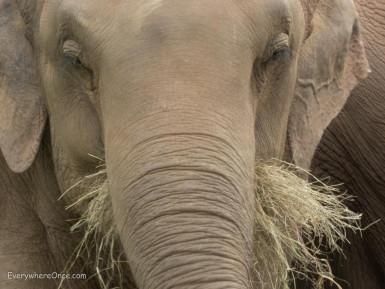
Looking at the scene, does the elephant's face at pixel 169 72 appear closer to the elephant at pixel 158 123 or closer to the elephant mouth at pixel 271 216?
the elephant at pixel 158 123

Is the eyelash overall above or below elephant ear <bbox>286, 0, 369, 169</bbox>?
above

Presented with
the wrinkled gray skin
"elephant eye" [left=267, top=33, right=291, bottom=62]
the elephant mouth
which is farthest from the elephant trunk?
the wrinkled gray skin

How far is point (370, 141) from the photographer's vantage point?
901cm

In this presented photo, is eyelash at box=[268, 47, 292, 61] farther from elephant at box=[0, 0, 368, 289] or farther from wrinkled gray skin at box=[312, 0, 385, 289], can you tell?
wrinkled gray skin at box=[312, 0, 385, 289]

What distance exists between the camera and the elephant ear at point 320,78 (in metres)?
7.48

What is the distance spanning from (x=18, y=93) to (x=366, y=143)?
2.40m

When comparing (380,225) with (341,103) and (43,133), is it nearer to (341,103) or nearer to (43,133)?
(341,103)

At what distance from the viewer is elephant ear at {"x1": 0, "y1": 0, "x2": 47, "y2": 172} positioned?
7391 mm

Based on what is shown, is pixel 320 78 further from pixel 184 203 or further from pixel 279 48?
pixel 184 203

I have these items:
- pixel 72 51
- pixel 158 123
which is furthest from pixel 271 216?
pixel 72 51

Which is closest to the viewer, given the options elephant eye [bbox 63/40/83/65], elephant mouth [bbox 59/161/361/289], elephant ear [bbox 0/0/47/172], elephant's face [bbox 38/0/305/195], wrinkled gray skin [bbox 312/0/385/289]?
elephant's face [bbox 38/0/305/195]

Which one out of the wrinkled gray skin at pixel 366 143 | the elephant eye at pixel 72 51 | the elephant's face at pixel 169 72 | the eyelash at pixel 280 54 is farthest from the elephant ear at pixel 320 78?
the wrinkled gray skin at pixel 366 143

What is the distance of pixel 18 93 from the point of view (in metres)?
7.43

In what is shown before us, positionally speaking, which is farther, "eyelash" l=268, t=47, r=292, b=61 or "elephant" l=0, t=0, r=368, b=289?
"eyelash" l=268, t=47, r=292, b=61
